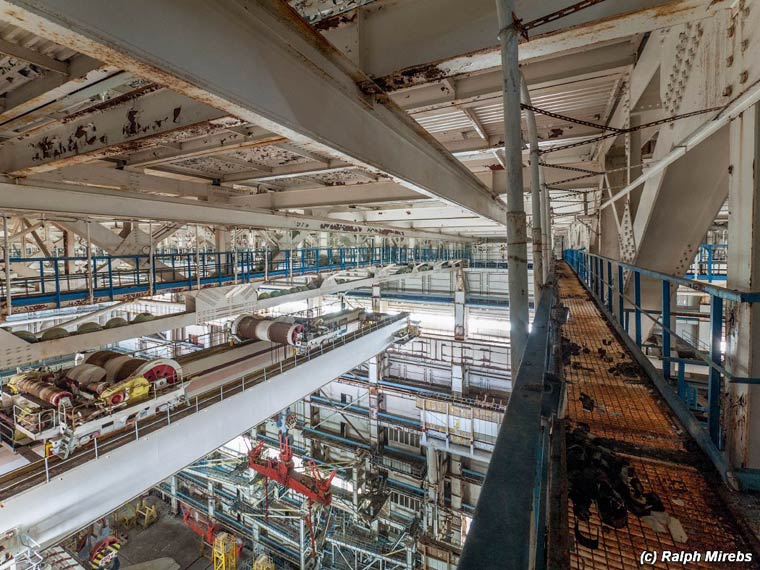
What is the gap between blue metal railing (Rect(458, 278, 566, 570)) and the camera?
2.00 feet

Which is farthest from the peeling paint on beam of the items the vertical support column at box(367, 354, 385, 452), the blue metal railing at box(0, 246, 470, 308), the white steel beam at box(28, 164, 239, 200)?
the vertical support column at box(367, 354, 385, 452)

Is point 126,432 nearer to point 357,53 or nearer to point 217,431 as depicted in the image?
point 217,431

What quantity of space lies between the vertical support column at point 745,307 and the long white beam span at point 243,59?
246cm

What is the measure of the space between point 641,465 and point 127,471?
5303mm

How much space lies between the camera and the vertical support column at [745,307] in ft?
6.09

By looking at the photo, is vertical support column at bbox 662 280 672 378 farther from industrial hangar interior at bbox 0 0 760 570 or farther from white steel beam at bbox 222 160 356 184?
white steel beam at bbox 222 160 356 184

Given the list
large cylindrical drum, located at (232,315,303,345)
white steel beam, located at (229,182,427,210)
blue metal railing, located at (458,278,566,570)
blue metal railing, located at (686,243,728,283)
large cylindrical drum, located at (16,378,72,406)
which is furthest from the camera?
blue metal railing, located at (686,243,728,283)

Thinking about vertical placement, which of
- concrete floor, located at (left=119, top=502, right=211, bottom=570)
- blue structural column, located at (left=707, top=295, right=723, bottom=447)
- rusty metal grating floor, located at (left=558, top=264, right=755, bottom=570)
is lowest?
concrete floor, located at (left=119, top=502, right=211, bottom=570)

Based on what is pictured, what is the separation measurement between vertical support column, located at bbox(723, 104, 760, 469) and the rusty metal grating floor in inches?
10.1

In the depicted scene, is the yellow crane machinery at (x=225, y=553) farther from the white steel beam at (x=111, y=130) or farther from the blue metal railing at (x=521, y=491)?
the blue metal railing at (x=521, y=491)

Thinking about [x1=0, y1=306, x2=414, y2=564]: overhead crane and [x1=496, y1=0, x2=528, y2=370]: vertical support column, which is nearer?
[x1=496, y1=0, x2=528, y2=370]: vertical support column

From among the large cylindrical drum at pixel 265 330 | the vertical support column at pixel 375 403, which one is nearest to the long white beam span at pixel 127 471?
the large cylindrical drum at pixel 265 330

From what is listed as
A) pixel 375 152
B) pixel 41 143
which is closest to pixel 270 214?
pixel 41 143

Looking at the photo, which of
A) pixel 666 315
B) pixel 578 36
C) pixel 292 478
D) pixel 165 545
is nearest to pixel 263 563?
pixel 292 478
